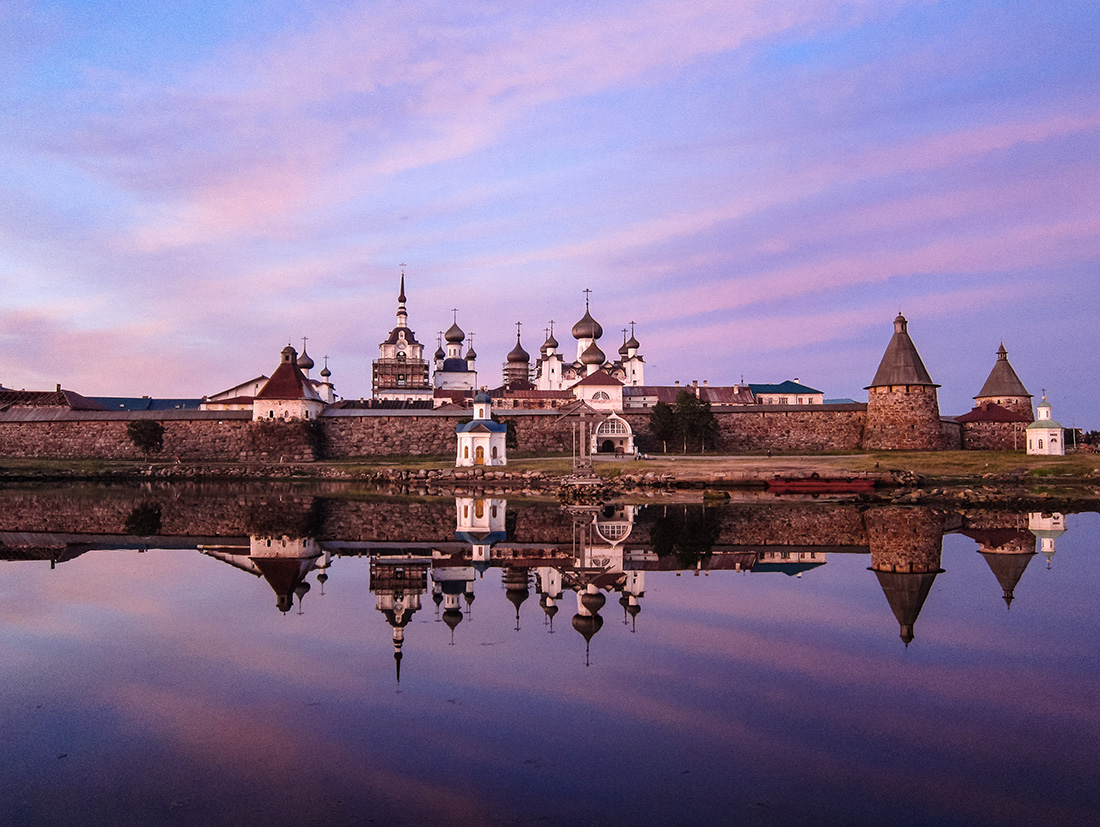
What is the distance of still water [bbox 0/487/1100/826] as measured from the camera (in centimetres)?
519

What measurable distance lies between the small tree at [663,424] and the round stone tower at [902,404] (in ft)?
32.6

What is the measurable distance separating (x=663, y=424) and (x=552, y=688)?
3875 cm

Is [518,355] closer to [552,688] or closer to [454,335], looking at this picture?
[454,335]

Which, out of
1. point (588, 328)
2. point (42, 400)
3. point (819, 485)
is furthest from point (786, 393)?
point (42, 400)

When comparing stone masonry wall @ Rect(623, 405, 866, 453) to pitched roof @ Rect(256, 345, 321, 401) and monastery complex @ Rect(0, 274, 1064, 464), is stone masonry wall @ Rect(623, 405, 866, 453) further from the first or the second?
pitched roof @ Rect(256, 345, 321, 401)

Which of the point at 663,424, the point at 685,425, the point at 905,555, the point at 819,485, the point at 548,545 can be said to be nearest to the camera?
the point at 905,555

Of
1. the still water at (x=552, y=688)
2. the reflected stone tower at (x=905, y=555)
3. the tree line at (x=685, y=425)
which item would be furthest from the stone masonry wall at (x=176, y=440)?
the reflected stone tower at (x=905, y=555)

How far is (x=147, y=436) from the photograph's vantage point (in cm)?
4578

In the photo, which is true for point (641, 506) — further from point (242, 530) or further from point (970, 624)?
point (970, 624)

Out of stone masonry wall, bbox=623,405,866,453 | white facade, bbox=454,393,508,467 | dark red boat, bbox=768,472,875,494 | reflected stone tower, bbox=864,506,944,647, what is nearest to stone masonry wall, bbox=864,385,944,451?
stone masonry wall, bbox=623,405,866,453

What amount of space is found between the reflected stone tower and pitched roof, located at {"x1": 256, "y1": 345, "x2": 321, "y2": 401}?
32259 mm

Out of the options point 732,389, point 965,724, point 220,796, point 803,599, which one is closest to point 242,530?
point 803,599

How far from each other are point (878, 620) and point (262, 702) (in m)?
6.67

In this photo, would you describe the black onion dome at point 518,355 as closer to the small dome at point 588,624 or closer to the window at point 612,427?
the window at point 612,427
